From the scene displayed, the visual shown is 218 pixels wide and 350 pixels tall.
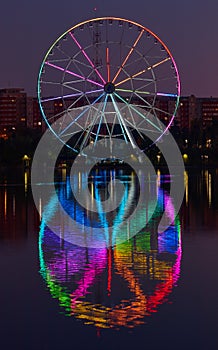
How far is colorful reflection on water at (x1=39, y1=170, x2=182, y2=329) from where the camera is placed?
10984 mm

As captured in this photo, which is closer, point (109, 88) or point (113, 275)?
point (113, 275)

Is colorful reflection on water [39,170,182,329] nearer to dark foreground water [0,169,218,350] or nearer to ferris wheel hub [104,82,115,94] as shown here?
dark foreground water [0,169,218,350]

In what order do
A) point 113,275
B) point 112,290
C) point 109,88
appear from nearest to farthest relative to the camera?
point 112,290, point 113,275, point 109,88

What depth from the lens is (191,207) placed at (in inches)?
1122

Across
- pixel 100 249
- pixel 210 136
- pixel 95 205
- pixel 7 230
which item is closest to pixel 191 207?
pixel 95 205

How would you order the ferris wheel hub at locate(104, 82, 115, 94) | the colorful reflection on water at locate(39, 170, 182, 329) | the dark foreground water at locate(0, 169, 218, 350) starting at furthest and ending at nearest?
the ferris wheel hub at locate(104, 82, 115, 94)
the colorful reflection on water at locate(39, 170, 182, 329)
the dark foreground water at locate(0, 169, 218, 350)

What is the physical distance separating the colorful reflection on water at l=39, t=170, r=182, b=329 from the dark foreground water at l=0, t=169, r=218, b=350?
0.01m

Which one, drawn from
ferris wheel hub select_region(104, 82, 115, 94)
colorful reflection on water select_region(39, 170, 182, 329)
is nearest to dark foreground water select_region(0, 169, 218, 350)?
colorful reflection on water select_region(39, 170, 182, 329)

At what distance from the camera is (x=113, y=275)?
546 inches

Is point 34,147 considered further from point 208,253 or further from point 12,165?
point 208,253

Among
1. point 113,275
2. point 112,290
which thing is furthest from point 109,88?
point 112,290

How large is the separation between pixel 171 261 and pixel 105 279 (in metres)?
2.41

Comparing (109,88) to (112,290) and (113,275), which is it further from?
(112,290)

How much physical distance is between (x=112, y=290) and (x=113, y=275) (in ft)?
4.75
